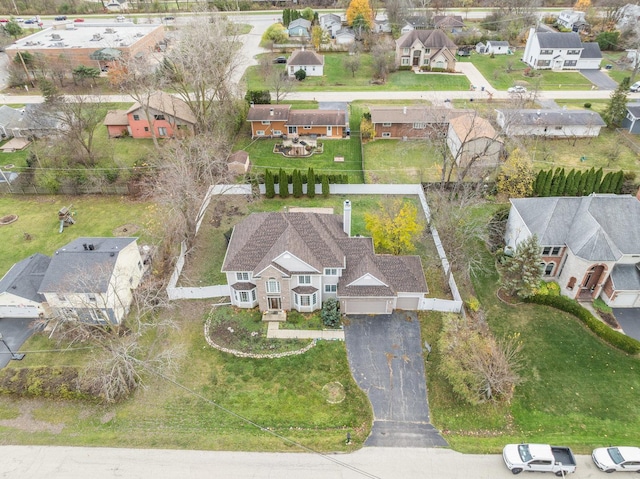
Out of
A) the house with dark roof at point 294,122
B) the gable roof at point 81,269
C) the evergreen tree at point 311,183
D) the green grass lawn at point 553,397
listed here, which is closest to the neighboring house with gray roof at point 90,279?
the gable roof at point 81,269

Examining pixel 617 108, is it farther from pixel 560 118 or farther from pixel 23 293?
pixel 23 293

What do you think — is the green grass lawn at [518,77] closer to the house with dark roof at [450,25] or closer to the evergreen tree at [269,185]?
the house with dark roof at [450,25]

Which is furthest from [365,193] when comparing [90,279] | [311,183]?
[90,279]

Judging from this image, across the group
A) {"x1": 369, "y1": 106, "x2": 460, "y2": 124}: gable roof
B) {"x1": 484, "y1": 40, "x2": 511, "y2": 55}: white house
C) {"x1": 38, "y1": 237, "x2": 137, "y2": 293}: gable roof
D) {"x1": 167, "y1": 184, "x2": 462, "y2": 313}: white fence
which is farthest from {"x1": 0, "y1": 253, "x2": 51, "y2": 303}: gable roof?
{"x1": 484, "y1": 40, "x2": 511, "y2": 55}: white house

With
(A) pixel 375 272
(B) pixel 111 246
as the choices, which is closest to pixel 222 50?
(B) pixel 111 246

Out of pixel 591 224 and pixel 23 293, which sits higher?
pixel 591 224

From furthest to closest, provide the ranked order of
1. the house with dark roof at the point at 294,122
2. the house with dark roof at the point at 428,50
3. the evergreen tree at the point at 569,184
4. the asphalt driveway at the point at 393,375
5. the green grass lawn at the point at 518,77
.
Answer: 1. the house with dark roof at the point at 428,50
2. the green grass lawn at the point at 518,77
3. the house with dark roof at the point at 294,122
4. the evergreen tree at the point at 569,184
5. the asphalt driveway at the point at 393,375
